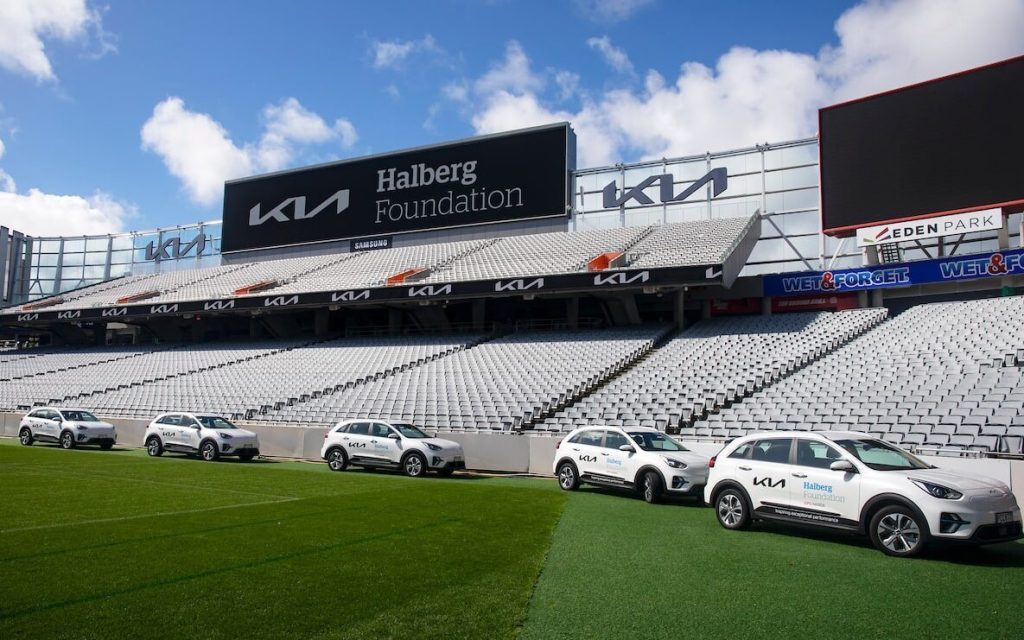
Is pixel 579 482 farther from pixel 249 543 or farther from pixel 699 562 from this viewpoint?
pixel 249 543

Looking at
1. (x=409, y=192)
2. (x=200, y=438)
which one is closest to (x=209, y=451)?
(x=200, y=438)

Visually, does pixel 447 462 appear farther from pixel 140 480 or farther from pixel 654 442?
pixel 140 480

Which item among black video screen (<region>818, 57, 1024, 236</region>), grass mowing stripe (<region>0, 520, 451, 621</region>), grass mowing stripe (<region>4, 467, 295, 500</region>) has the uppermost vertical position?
black video screen (<region>818, 57, 1024, 236</region>)

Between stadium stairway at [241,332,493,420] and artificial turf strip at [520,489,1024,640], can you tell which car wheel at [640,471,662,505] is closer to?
artificial turf strip at [520,489,1024,640]

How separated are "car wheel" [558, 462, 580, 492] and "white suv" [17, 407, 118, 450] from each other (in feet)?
53.9

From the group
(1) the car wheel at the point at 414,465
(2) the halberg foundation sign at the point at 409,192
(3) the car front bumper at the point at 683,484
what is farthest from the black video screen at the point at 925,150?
(1) the car wheel at the point at 414,465

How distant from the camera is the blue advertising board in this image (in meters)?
24.2

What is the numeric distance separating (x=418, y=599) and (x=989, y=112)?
1031 inches

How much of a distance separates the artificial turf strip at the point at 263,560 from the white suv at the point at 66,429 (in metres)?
10.3

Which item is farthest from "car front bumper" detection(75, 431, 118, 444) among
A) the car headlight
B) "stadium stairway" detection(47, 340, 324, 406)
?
the car headlight

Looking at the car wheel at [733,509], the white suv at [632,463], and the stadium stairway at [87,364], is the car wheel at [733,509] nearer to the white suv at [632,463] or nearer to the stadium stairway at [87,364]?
the white suv at [632,463]

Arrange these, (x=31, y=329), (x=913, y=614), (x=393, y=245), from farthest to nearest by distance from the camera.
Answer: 1. (x=31, y=329)
2. (x=393, y=245)
3. (x=913, y=614)

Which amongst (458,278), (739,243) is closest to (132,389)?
(458,278)

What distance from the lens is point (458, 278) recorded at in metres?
33.2
